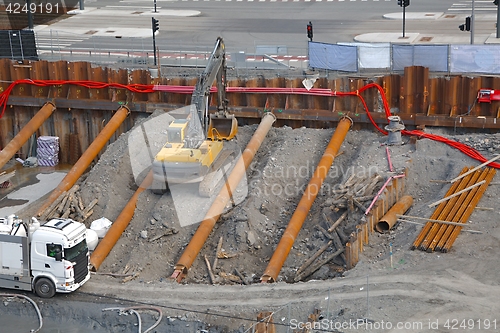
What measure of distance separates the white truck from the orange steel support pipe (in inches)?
105

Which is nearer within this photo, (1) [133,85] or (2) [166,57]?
(1) [133,85]

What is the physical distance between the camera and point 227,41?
4891cm

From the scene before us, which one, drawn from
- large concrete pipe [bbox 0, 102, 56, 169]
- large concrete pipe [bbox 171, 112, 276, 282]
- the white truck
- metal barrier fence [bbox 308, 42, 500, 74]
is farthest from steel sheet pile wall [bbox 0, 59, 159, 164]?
the white truck

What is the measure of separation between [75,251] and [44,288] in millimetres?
1468

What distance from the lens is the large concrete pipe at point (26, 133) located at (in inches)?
1419

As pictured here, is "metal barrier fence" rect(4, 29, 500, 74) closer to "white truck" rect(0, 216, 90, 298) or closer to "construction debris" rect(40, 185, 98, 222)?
"construction debris" rect(40, 185, 98, 222)

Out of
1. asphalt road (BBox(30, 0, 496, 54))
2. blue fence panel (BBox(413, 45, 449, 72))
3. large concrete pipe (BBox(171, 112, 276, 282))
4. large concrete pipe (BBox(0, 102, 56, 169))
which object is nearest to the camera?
large concrete pipe (BBox(171, 112, 276, 282))

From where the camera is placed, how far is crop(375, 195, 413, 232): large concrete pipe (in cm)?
2770

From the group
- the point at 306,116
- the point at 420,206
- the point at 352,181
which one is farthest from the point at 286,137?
the point at 420,206

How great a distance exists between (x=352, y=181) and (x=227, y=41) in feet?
68.2

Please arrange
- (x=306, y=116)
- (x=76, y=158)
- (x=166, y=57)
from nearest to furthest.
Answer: (x=306, y=116) < (x=76, y=158) < (x=166, y=57)

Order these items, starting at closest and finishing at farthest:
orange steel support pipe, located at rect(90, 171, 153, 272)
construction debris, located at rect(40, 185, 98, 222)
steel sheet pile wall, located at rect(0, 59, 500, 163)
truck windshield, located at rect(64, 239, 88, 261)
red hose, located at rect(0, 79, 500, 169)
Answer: truck windshield, located at rect(64, 239, 88, 261) → orange steel support pipe, located at rect(90, 171, 153, 272) → construction debris, located at rect(40, 185, 98, 222) → red hose, located at rect(0, 79, 500, 169) → steel sheet pile wall, located at rect(0, 59, 500, 163)

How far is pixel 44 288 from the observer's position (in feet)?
84.4

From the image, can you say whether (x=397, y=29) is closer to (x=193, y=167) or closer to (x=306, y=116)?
(x=306, y=116)
